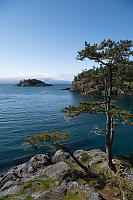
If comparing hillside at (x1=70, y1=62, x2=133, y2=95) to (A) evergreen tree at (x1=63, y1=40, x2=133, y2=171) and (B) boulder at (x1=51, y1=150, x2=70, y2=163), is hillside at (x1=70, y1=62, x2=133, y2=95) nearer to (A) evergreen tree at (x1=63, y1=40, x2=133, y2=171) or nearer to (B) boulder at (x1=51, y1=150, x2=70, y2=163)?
(A) evergreen tree at (x1=63, y1=40, x2=133, y2=171)

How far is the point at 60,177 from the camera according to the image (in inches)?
543

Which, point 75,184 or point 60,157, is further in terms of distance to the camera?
point 60,157

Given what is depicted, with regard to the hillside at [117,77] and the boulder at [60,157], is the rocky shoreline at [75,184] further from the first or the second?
the hillside at [117,77]

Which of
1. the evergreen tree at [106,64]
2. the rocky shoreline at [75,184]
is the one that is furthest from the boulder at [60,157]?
the evergreen tree at [106,64]

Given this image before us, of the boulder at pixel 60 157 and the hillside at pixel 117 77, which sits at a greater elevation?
the hillside at pixel 117 77

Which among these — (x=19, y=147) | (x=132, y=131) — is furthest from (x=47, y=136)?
(x=132, y=131)

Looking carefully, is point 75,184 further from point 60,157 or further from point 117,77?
point 117,77

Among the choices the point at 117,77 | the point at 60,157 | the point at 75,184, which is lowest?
the point at 60,157

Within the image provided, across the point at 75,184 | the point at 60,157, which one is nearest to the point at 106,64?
the point at 75,184

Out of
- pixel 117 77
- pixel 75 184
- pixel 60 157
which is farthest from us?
pixel 60 157

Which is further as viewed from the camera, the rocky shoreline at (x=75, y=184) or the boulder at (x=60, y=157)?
the boulder at (x=60, y=157)

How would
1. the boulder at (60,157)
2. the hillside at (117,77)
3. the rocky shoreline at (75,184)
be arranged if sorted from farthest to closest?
the boulder at (60,157), the hillside at (117,77), the rocky shoreline at (75,184)

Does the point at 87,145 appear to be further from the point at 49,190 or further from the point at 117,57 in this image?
the point at 117,57

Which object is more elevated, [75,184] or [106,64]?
[106,64]
